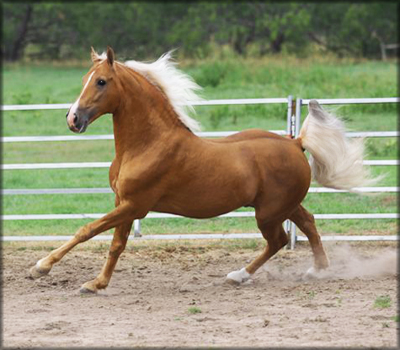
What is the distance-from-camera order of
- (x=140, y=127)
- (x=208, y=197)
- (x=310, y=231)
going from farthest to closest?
1. (x=310, y=231)
2. (x=208, y=197)
3. (x=140, y=127)

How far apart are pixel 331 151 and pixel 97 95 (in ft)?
7.17

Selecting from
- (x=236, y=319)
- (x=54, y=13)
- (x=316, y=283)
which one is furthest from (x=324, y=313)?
(x=54, y=13)

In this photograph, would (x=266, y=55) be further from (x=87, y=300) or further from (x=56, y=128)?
(x=87, y=300)

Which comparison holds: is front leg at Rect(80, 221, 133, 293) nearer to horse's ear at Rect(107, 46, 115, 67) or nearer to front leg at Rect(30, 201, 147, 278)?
front leg at Rect(30, 201, 147, 278)

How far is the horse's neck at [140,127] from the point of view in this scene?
6020 mm

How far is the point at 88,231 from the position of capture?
19.4 ft

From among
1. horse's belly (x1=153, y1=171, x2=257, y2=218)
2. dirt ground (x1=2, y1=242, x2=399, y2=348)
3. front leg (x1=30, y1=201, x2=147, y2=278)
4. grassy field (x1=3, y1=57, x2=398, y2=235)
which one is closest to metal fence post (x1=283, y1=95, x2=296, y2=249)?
dirt ground (x1=2, y1=242, x2=399, y2=348)

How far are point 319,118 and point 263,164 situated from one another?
0.77 m

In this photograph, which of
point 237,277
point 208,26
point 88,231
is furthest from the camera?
point 208,26

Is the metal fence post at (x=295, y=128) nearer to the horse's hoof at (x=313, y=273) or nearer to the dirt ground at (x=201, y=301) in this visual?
the dirt ground at (x=201, y=301)

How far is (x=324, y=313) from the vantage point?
17.6 feet

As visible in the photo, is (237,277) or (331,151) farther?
(331,151)

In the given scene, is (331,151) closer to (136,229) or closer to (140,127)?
(140,127)

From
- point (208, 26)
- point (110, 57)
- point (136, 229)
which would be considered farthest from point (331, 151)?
point (208, 26)
